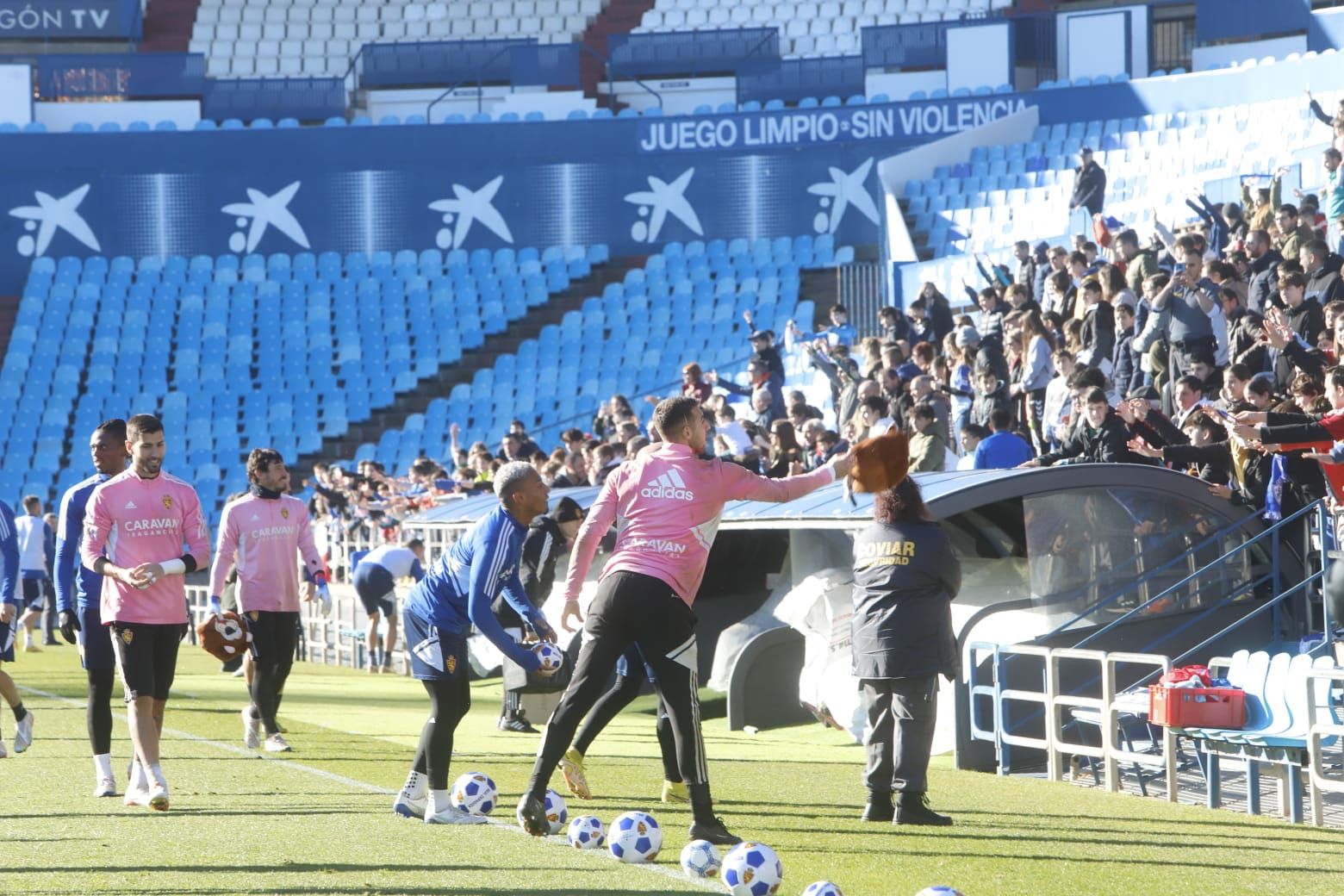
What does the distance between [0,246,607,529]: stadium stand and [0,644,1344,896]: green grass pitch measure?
18.8 meters

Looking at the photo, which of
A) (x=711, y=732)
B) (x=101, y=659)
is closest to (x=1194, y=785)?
(x=711, y=732)

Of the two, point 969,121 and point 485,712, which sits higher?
point 969,121

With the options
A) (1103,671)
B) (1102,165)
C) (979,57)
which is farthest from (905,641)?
(979,57)

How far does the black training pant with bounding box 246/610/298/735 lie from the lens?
10445 millimetres

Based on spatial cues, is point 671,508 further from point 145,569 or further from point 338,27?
point 338,27

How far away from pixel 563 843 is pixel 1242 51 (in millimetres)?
27643

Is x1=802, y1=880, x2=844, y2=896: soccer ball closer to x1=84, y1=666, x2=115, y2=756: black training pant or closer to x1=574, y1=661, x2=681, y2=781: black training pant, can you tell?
x1=574, y1=661, x2=681, y2=781: black training pant

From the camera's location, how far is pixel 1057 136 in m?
29.5

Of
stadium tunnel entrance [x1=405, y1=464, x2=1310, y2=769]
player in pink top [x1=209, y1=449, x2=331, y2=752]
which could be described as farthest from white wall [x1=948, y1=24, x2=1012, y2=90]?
player in pink top [x1=209, y1=449, x2=331, y2=752]

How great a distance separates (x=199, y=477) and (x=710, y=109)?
455 inches

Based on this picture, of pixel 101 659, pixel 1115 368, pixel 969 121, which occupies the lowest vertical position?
pixel 101 659

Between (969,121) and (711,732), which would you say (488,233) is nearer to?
(969,121)

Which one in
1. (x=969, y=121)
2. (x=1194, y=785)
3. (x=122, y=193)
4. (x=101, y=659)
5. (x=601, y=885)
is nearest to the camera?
(x=601, y=885)

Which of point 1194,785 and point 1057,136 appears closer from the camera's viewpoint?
point 1194,785
